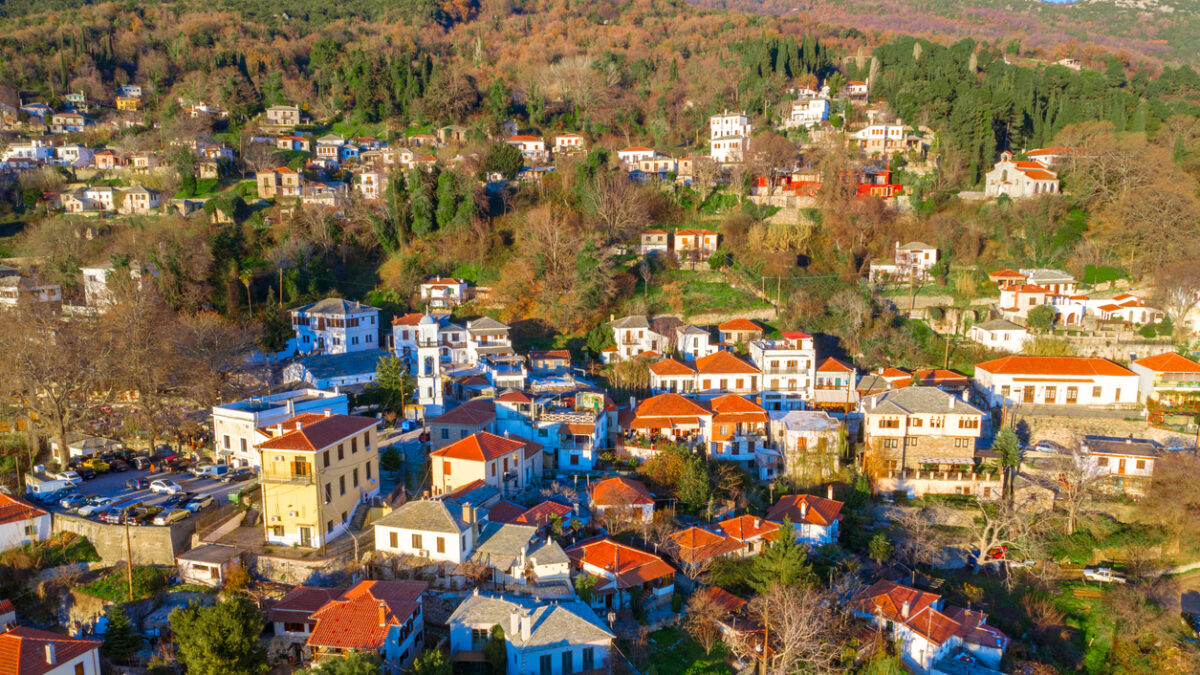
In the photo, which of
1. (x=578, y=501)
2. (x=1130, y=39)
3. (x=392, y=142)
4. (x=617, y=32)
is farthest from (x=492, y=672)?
(x=1130, y=39)

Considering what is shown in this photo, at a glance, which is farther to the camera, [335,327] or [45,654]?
[335,327]

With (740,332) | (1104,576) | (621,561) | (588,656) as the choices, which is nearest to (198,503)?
(621,561)

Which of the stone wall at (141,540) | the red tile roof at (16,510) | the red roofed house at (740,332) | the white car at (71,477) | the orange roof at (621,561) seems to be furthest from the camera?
the red roofed house at (740,332)

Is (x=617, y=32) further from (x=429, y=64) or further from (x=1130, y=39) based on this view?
(x=1130, y=39)

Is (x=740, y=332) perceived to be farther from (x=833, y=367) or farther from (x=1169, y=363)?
(x=1169, y=363)

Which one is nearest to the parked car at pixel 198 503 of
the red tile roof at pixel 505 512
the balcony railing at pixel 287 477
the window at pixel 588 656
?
the balcony railing at pixel 287 477

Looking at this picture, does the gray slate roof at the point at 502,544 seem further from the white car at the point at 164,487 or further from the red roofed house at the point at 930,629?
the white car at the point at 164,487

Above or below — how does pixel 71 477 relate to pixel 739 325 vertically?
below
